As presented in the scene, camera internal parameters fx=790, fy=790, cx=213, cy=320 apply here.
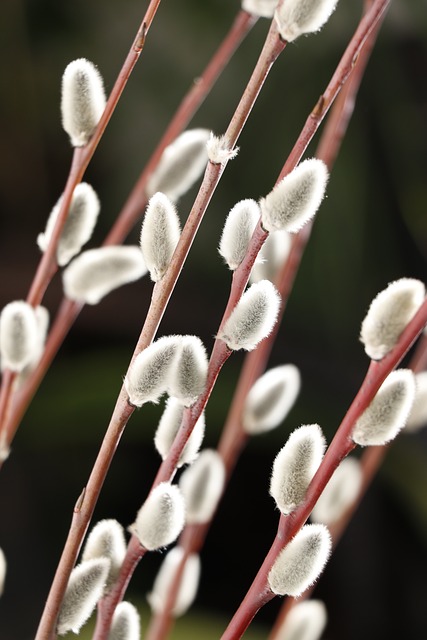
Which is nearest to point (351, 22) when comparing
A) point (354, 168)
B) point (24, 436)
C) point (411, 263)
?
point (354, 168)

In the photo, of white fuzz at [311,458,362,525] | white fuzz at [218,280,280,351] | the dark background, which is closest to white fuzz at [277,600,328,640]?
white fuzz at [311,458,362,525]

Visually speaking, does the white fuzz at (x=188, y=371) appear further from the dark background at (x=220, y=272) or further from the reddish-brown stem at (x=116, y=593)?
the dark background at (x=220, y=272)

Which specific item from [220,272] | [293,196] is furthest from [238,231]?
[220,272]

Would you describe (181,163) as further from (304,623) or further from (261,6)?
(304,623)

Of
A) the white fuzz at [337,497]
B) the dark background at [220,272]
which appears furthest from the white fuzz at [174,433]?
the dark background at [220,272]

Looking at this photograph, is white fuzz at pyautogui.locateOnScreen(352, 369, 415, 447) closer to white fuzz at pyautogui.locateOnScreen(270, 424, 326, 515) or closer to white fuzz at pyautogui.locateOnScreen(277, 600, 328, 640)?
white fuzz at pyautogui.locateOnScreen(270, 424, 326, 515)

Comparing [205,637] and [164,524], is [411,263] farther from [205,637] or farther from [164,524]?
[164,524]
